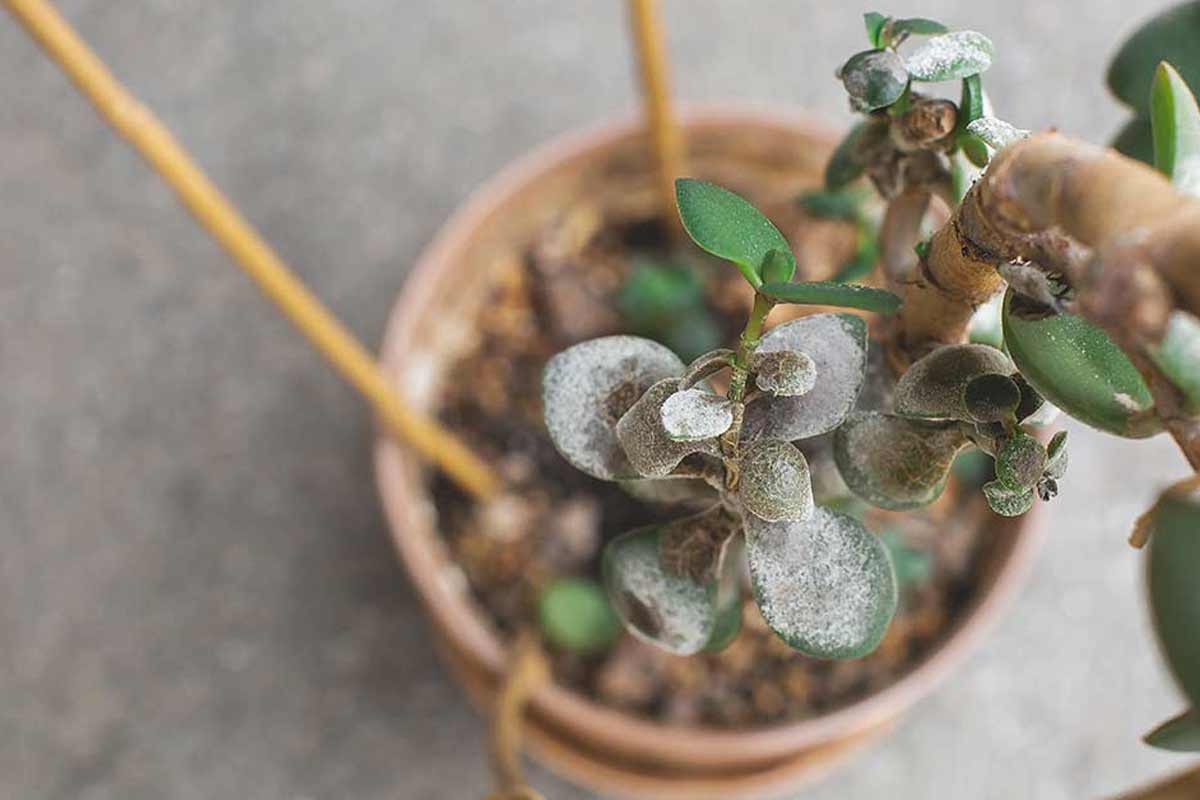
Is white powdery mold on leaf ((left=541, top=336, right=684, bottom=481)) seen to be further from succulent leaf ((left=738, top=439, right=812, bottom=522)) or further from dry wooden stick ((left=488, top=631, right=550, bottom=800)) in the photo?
dry wooden stick ((left=488, top=631, right=550, bottom=800))

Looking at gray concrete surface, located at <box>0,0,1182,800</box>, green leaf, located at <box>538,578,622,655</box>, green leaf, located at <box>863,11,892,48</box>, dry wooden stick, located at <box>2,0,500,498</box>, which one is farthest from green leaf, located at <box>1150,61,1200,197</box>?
gray concrete surface, located at <box>0,0,1182,800</box>

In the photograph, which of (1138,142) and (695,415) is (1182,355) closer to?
(695,415)

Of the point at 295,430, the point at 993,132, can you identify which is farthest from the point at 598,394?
the point at 295,430

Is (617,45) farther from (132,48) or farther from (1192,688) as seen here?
(1192,688)

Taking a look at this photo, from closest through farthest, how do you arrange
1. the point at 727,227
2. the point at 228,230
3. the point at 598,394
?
1. the point at 727,227
2. the point at 598,394
3. the point at 228,230

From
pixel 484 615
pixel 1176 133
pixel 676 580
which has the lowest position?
pixel 484 615

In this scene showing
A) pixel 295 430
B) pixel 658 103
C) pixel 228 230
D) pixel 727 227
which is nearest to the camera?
pixel 727 227
